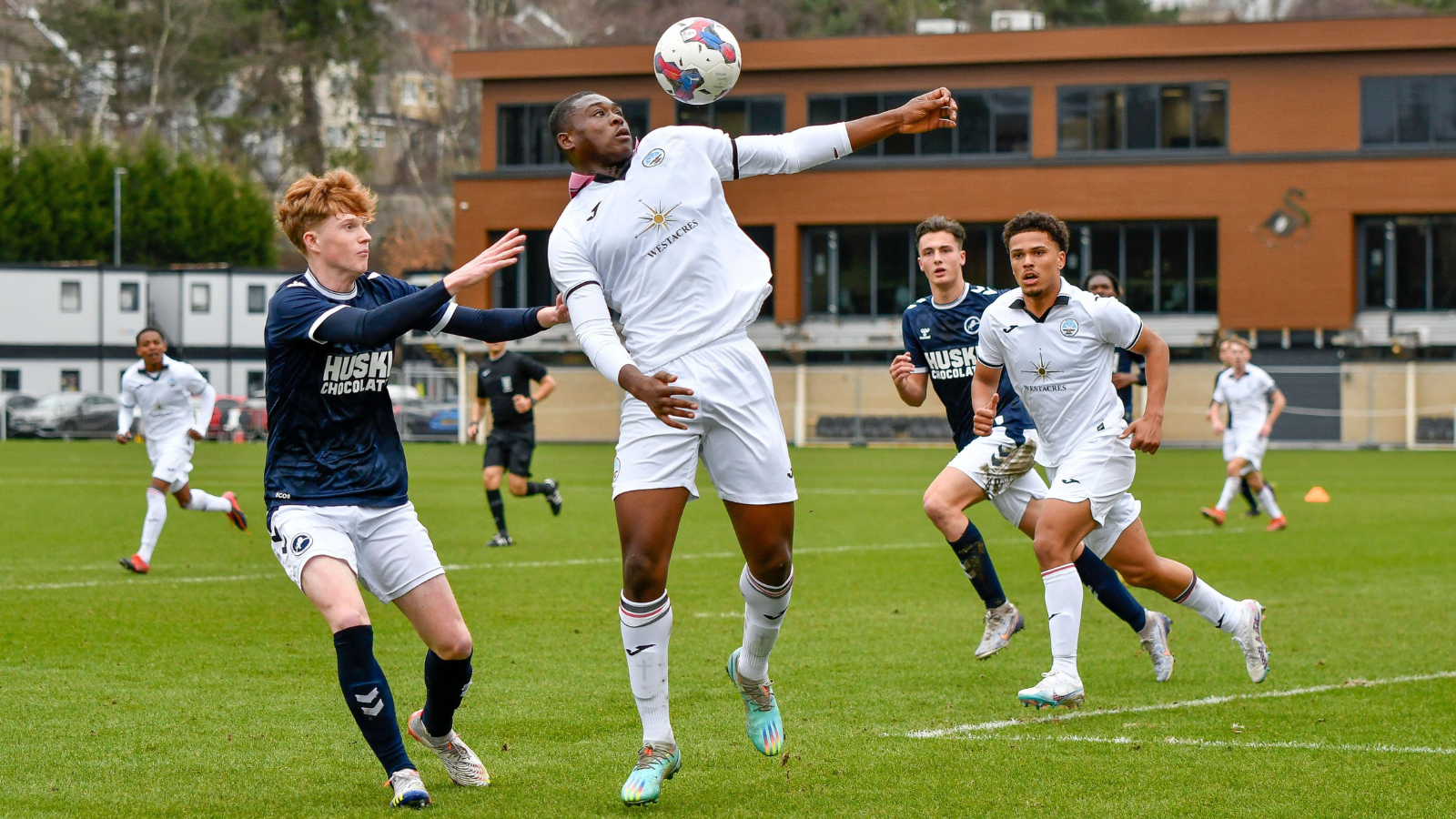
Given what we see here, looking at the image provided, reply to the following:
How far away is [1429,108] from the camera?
45.8m

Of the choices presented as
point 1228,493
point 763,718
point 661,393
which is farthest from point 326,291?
point 1228,493

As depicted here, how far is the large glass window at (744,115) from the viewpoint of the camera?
4950cm

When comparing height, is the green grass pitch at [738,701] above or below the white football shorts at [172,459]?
below

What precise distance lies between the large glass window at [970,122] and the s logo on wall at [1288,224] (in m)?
7.30

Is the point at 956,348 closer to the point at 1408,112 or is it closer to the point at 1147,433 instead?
the point at 1147,433

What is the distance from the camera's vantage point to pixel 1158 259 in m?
48.0

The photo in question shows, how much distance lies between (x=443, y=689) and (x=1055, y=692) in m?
2.68

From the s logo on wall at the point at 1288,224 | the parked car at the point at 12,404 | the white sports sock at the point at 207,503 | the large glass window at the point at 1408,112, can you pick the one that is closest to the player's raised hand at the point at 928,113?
the white sports sock at the point at 207,503

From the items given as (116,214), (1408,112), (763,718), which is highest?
(1408,112)

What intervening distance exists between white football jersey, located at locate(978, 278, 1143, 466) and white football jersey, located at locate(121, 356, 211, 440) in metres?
9.28

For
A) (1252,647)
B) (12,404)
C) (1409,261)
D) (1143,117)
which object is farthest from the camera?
(12,404)

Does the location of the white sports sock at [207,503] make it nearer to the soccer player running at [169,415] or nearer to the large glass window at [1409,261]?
the soccer player running at [169,415]

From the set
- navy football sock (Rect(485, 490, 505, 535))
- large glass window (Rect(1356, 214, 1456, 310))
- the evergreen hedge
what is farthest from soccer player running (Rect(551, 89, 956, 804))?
the evergreen hedge

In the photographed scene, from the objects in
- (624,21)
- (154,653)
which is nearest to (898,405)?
(624,21)
